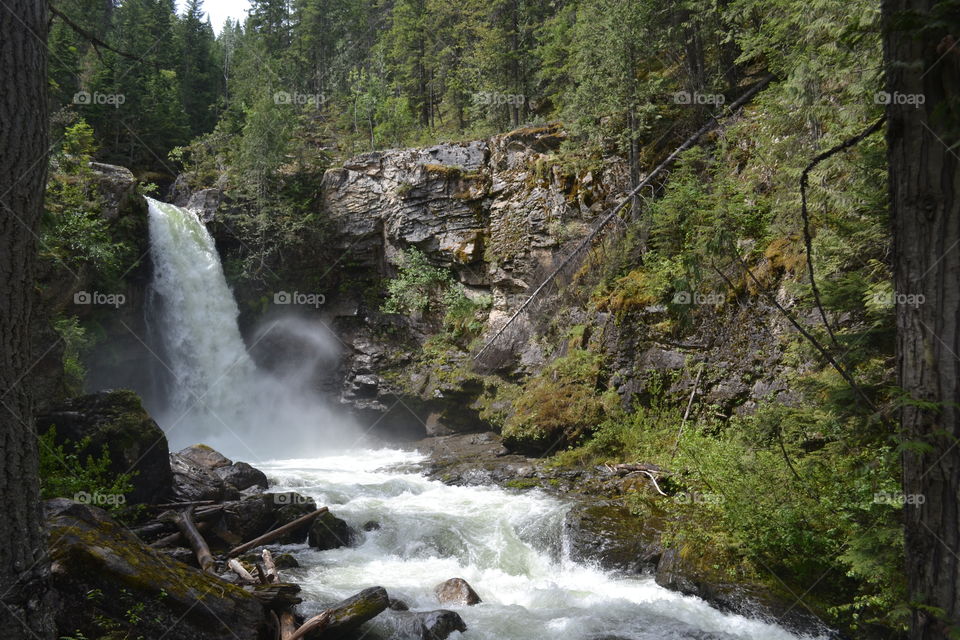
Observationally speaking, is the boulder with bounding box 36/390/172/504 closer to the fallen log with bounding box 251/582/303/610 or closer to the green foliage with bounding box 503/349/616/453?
the fallen log with bounding box 251/582/303/610

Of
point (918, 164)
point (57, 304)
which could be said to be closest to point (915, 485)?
point (918, 164)

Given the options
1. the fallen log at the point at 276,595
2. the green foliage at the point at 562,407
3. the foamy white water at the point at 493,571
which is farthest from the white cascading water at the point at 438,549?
the green foliage at the point at 562,407

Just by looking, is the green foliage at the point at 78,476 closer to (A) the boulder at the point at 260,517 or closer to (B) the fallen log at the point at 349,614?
(A) the boulder at the point at 260,517

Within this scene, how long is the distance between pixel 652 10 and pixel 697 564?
1585 centimetres

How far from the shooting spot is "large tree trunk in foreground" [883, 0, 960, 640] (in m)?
2.40

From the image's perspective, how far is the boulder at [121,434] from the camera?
344 inches

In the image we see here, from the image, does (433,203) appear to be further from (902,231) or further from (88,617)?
(902,231)

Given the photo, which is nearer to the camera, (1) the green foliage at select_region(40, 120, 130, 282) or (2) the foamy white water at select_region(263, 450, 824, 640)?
(2) the foamy white water at select_region(263, 450, 824, 640)
